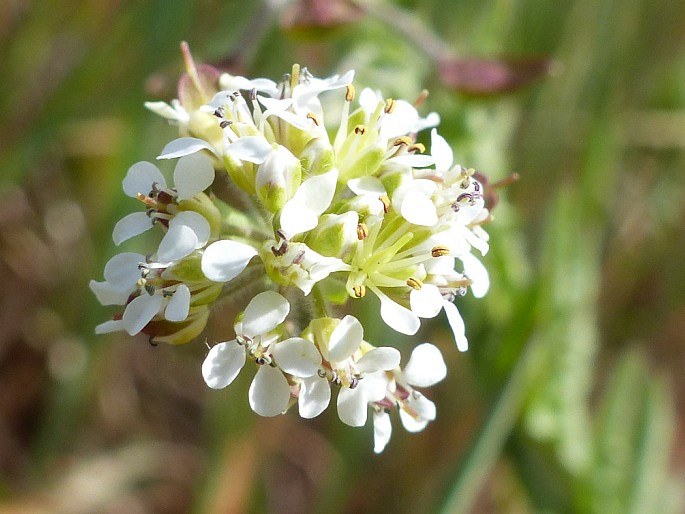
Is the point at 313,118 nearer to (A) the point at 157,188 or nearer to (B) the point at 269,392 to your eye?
(A) the point at 157,188

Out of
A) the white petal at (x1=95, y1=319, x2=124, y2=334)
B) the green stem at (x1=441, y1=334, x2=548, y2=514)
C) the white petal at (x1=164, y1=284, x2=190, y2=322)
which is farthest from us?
the green stem at (x1=441, y1=334, x2=548, y2=514)

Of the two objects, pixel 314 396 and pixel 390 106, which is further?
pixel 390 106

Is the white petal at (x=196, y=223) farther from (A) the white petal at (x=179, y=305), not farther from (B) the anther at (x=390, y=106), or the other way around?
(B) the anther at (x=390, y=106)

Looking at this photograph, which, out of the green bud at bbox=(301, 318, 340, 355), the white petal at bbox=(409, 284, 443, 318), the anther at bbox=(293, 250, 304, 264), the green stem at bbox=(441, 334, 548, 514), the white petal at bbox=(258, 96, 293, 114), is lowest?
the green stem at bbox=(441, 334, 548, 514)

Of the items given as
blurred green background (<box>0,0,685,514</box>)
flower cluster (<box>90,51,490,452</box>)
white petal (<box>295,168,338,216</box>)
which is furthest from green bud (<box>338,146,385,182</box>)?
blurred green background (<box>0,0,685,514</box>)

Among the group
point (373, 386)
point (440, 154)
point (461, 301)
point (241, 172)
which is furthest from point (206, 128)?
point (461, 301)

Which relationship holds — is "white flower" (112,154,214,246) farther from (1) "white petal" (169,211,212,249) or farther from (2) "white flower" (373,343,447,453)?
(2) "white flower" (373,343,447,453)
